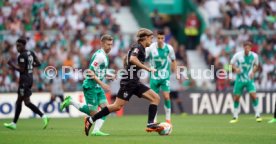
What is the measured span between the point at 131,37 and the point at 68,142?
19.6 meters

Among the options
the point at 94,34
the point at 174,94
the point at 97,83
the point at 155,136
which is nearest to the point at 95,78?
the point at 97,83

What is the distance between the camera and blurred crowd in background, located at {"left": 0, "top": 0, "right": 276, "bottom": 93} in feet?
106

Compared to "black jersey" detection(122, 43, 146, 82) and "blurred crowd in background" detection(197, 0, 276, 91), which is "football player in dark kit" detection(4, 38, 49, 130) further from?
"blurred crowd in background" detection(197, 0, 276, 91)

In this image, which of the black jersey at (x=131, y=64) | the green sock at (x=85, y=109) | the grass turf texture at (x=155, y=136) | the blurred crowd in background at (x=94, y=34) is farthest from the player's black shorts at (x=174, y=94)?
the black jersey at (x=131, y=64)

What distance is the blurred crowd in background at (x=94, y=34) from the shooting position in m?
32.4

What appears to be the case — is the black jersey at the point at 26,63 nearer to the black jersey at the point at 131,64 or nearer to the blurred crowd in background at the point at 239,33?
the black jersey at the point at 131,64

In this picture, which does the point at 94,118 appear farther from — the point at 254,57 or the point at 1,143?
the point at 254,57

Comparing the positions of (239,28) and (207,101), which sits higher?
(239,28)

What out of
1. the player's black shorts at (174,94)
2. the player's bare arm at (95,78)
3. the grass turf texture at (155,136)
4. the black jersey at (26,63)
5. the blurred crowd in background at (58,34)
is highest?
the blurred crowd in background at (58,34)

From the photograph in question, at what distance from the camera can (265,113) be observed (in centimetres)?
3228

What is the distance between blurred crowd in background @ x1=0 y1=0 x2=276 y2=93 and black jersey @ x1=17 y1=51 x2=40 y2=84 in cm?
910

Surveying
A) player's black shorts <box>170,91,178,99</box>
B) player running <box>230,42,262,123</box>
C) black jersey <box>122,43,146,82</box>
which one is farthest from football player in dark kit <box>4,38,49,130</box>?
player's black shorts <box>170,91,178,99</box>

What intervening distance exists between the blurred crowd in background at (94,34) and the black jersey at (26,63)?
910 centimetres

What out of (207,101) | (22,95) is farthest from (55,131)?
(207,101)
